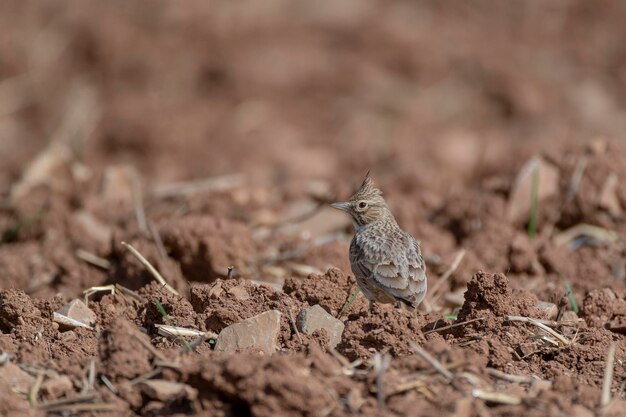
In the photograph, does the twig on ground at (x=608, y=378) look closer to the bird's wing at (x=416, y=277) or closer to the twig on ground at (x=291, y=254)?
the bird's wing at (x=416, y=277)

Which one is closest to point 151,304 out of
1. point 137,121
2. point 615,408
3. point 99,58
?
point 615,408

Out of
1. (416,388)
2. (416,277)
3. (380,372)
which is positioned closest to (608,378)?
(416,388)

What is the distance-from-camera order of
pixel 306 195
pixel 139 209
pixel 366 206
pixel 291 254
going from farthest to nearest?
pixel 306 195 → pixel 139 209 → pixel 291 254 → pixel 366 206

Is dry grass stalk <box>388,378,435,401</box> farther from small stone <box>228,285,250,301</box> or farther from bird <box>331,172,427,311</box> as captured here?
small stone <box>228,285,250,301</box>

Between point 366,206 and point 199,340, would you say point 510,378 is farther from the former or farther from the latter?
point 366,206

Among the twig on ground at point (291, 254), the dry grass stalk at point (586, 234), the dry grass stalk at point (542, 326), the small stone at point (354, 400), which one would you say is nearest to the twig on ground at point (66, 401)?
the small stone at point (354, 400)

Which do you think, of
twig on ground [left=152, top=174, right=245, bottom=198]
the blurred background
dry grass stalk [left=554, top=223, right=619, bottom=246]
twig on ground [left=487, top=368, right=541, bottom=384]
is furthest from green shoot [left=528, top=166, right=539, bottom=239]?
twig on ground [left=487, top=368, right=541, bottom=384]

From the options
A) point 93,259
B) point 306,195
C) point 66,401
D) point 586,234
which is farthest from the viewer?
point 306,195
